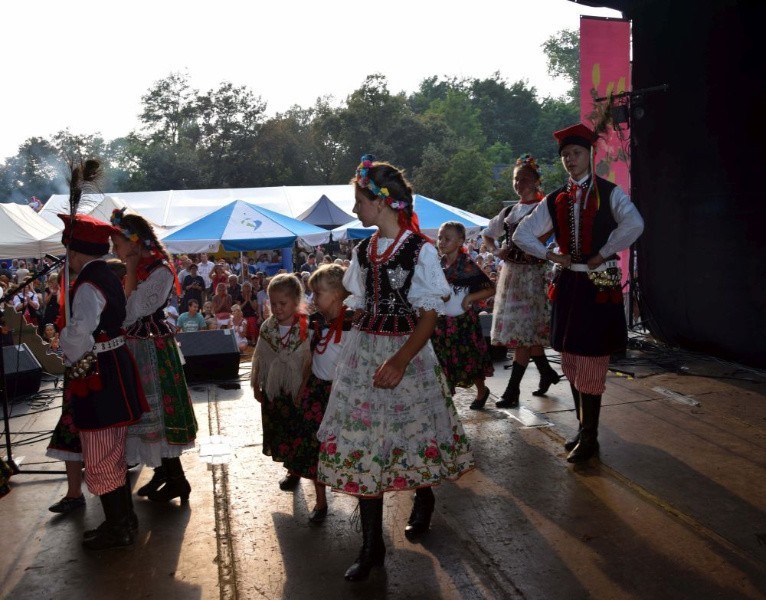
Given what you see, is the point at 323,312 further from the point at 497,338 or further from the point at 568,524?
the point at 497,338

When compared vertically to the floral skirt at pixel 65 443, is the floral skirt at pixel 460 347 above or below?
above

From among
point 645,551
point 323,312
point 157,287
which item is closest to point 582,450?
point 645,551

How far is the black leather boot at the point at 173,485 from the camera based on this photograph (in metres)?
4.06

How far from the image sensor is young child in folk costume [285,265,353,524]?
11.9ft

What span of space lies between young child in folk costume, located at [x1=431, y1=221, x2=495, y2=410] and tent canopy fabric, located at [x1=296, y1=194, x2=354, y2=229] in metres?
14.6

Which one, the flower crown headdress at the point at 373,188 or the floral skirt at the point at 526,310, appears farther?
the floral skirt at the point at 526,310

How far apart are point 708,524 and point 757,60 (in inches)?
184

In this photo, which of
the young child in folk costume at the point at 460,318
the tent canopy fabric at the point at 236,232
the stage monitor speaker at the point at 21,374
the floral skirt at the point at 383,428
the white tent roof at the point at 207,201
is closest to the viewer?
the floral skirt at the point at 383,428

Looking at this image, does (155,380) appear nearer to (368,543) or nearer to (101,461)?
(101,461)

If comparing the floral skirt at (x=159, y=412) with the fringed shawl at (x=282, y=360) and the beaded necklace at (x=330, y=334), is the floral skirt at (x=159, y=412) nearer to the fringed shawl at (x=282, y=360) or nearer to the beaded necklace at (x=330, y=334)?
the fringed shawl at (x=282, y=360)

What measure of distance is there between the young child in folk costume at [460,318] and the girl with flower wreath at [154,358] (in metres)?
1.90

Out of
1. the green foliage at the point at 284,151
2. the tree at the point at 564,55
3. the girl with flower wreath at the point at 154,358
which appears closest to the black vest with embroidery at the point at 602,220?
the girl with flower wreath at the point at 154,358

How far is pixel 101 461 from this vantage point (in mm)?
3510

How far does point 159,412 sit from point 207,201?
20.1m
